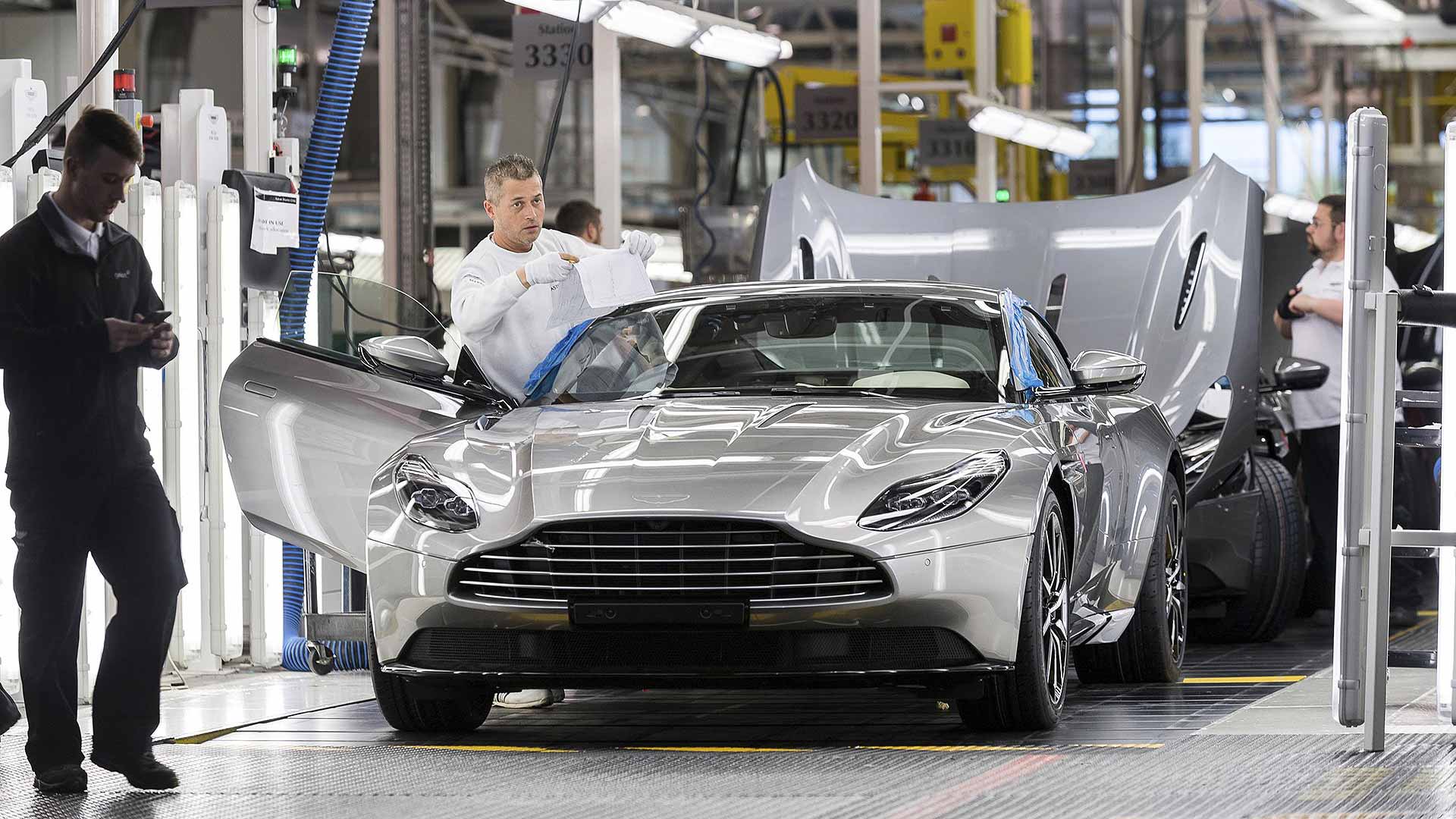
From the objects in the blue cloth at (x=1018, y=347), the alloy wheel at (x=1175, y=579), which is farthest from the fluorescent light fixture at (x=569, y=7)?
the alloy wheel at (x=1175, y=579)

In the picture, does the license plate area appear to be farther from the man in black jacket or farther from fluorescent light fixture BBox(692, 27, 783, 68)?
fluorescent light fixture BBox(692, 27, 783, 68)

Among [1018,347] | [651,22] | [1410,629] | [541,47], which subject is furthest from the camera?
[541,47]

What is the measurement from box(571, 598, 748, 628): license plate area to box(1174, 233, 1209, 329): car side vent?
4.32 metres

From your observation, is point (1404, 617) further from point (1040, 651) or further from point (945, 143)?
point (945, 143)

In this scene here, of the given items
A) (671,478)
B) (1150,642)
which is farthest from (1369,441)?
(1150,642)

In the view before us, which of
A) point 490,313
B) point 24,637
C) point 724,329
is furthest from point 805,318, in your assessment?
point 24,637

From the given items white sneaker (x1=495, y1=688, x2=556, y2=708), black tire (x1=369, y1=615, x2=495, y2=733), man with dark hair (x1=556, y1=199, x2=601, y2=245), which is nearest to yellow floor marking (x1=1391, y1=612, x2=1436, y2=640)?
man with dark hair (x1=556, y1=199, x2=601, y2=245)

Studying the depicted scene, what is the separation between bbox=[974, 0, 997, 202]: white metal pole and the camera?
64.4ft

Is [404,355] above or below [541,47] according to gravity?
below

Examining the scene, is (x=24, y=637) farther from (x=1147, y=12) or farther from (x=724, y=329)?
(x=1147, y=12)

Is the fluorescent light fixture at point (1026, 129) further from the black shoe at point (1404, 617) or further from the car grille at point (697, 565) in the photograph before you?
the car grille at point (697, 565)

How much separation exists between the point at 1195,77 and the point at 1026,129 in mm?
4902

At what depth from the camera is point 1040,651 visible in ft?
19.5

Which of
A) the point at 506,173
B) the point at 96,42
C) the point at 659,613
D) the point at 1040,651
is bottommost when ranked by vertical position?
the point at 1040,651
